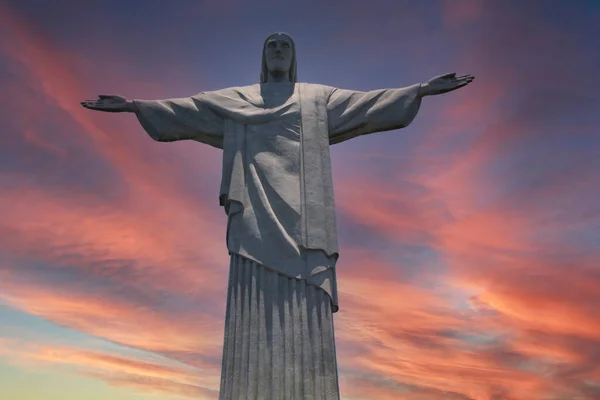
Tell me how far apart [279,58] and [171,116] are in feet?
8.92

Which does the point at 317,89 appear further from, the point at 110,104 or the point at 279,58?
the point at 110,104

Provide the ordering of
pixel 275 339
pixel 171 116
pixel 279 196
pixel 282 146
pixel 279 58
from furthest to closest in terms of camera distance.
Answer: pixel 279 58, pixel 171 116, pixel 282 146, pixel 279 196, pixel 275 339

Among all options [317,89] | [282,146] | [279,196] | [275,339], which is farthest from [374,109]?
[275,339]

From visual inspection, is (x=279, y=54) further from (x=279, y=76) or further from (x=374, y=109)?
(x=374, y=109)

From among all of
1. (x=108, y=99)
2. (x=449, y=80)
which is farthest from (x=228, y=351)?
(x=449, y=80)

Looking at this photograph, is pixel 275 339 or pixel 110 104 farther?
pixel 110 104

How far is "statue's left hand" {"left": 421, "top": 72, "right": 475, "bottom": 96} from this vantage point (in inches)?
545

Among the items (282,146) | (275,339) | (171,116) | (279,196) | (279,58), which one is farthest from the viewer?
(279,58)

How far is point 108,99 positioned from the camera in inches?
572

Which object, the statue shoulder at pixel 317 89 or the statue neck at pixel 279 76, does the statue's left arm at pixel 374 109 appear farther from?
the statue neck at pixel 279 76

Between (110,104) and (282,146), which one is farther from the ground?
(110,104)

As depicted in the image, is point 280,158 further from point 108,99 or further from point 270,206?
point 108,99

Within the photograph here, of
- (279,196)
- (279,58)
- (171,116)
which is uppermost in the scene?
(279,58)

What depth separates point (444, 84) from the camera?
14.0m
